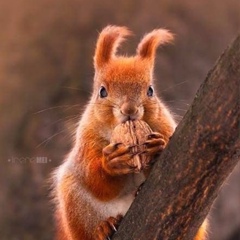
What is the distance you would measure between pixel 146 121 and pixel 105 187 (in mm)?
178

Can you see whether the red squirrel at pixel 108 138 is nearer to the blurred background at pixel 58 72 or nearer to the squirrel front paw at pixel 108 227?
the squirrel front paw at pixel 108 227

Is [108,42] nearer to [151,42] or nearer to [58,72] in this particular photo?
[151,42]

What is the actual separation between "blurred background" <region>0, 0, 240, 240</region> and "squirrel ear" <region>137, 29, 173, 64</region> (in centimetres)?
135

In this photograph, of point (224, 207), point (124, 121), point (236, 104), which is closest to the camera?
point (236, 104)

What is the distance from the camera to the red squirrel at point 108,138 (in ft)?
5.41

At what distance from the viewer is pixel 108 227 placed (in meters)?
1.70

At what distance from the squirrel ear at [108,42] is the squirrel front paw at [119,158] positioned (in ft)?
1.05

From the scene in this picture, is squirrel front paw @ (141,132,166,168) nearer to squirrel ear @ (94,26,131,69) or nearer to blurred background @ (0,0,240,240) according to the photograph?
squirrel ear @ (94,26,131,69)

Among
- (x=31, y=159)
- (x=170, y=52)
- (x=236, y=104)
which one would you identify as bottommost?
(x=31, y=159)

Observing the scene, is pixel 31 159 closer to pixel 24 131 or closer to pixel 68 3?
pixel 24 131

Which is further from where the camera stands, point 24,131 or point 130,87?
point 24,131

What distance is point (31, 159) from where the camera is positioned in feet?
10.5

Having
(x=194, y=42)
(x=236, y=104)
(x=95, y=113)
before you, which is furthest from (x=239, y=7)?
(x=236, y=104)

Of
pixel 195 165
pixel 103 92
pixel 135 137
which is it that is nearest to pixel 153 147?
pixel 135 137
